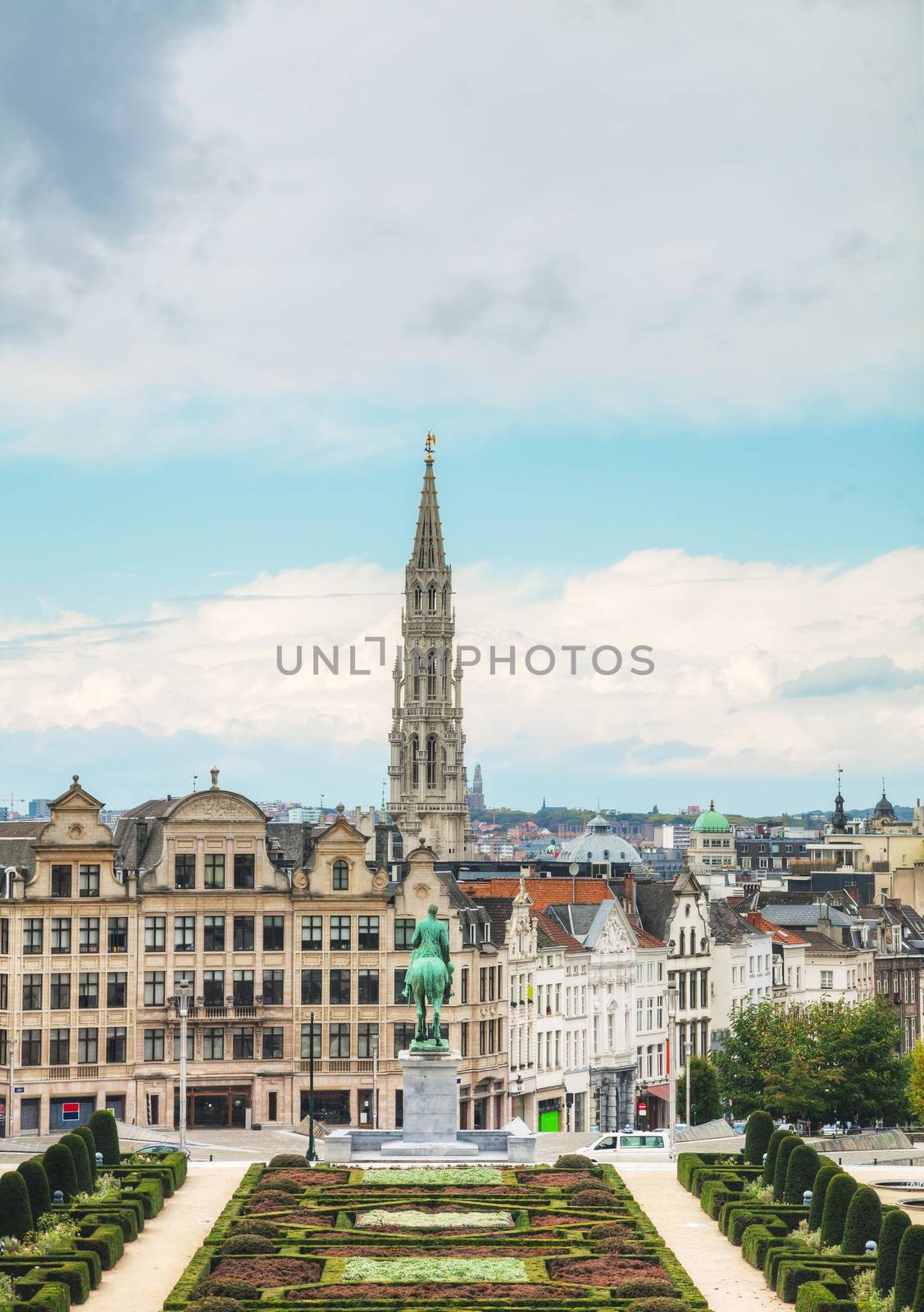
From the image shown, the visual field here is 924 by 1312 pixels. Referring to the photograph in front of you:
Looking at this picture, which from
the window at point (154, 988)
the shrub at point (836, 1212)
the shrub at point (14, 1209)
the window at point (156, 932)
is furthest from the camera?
the window at point (156, 932)

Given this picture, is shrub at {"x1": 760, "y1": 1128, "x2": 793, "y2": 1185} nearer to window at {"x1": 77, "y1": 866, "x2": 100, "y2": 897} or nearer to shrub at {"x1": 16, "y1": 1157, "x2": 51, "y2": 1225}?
shrub at {"x1": 16, "y1": 1157, "x2": 51, "y2": 1225}

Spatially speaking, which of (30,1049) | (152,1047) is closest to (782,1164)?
(152,1047)

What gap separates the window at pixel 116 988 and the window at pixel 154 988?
1000 mm

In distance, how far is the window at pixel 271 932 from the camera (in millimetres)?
126438

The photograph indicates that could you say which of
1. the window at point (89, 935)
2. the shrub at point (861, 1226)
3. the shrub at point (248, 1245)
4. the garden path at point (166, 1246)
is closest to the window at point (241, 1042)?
the window at point (89, 935)

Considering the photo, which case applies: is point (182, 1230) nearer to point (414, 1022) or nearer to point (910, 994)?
point (414, 1022)

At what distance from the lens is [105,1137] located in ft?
299

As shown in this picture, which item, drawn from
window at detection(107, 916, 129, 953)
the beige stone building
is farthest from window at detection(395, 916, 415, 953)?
window at detection(107, 916, 129, 953)

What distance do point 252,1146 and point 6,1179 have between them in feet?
138

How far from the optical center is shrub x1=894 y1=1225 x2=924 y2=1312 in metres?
61.3

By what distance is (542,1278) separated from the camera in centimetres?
6850

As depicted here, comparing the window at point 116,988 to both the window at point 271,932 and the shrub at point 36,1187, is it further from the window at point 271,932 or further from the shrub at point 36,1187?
the shrub at point 36,1187

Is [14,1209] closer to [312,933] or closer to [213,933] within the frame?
[213,933]

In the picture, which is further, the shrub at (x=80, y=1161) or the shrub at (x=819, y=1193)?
the shrub at (x=80, y=1161)
